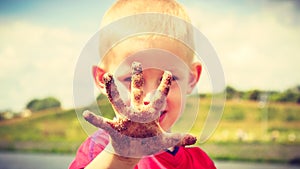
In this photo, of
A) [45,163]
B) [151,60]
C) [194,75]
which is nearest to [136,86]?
[151,60]

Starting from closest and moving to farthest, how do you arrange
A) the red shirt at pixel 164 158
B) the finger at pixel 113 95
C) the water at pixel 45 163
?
the finger at pixel 113 95 < the red shirt at pixel 164 158 < the water at pixel 45 163

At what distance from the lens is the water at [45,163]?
3.27 m

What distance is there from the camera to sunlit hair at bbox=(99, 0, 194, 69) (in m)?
0.71

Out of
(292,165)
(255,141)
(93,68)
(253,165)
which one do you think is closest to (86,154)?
(93,68)

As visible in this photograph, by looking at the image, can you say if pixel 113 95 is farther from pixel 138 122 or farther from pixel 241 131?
pixel 241 131

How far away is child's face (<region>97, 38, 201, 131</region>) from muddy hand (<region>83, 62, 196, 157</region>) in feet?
0.20

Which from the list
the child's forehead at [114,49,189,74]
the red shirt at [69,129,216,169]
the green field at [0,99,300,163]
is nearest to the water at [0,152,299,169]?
the green field at [0,99,300,163]

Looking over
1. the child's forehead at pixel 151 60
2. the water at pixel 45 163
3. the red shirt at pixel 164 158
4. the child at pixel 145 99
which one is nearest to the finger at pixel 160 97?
the child at pixel 145 99

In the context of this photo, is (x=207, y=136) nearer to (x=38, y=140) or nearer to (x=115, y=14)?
(x=115, y=14)

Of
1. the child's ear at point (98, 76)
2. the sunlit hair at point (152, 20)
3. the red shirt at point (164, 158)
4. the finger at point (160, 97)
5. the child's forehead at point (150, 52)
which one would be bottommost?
the red shirt at point (164, 158)

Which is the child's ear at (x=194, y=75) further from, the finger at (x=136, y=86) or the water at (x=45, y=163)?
the water at (x=45, y=163)

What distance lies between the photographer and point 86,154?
816 mm

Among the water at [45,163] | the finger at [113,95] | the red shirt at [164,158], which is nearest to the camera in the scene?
the finger at [113,95]

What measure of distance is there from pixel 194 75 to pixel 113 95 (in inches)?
13.7
